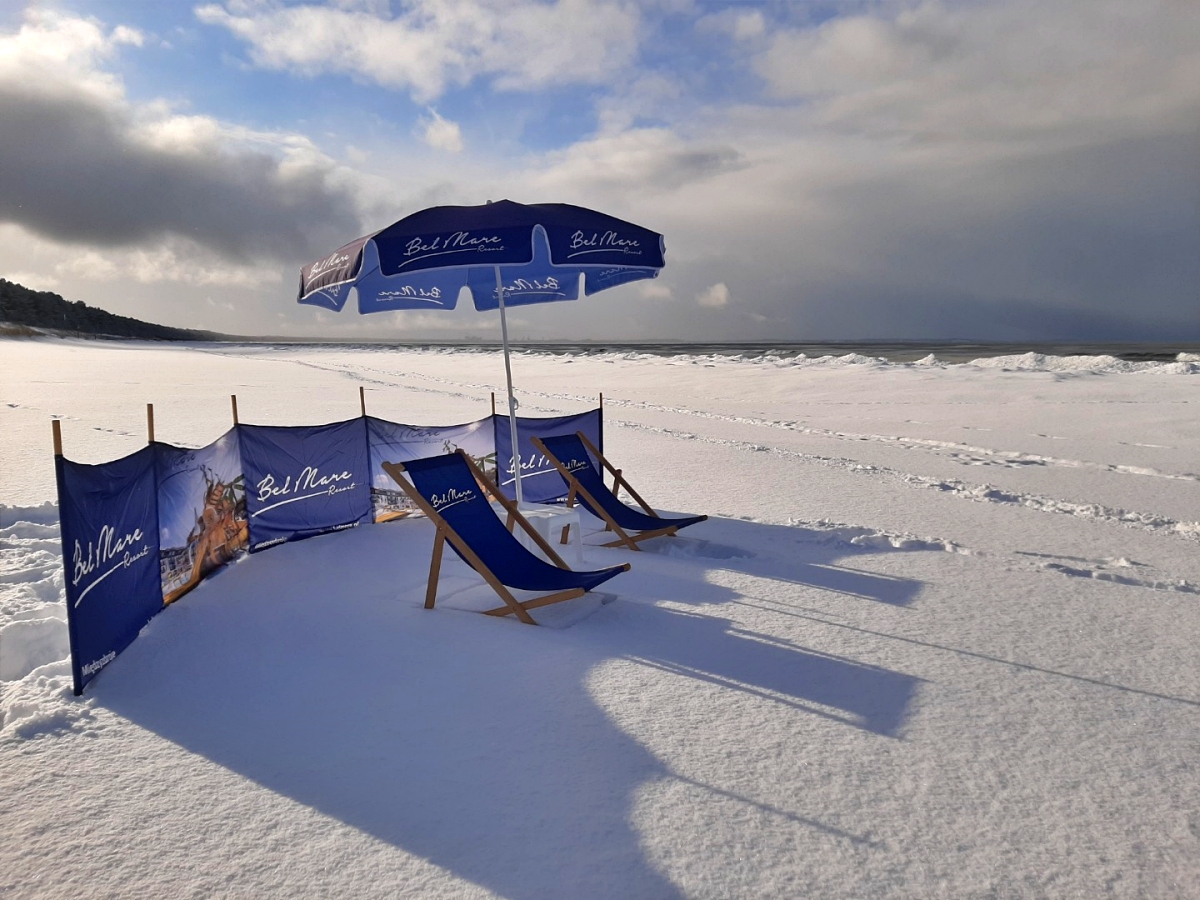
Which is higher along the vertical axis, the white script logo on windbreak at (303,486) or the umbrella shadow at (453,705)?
the white script logo on windbreak at (303,486)

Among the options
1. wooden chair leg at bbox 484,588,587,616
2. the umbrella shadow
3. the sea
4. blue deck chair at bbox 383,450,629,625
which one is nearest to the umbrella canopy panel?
blue deck chair at bbox 383,450,629,625

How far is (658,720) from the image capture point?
148 inches

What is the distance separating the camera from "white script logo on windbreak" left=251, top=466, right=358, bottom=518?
7.17m

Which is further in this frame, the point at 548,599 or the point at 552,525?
the point at 552,525

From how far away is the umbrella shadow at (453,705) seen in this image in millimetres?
2900

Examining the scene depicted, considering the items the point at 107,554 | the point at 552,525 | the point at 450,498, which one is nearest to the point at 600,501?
the point at 552,525

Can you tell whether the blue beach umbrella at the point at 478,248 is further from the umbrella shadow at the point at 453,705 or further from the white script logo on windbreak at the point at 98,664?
the white script logo on windbreak at the point at 98,664

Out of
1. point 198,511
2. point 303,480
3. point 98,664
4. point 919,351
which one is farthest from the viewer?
point 919,351

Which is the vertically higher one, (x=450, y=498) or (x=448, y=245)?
(x=448, y=245)

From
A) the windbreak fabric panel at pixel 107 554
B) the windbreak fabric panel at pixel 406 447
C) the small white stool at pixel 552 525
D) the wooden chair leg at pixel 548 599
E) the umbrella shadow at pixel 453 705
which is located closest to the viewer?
the umbrella shadow at pixel 453 705

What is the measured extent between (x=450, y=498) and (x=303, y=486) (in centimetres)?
248

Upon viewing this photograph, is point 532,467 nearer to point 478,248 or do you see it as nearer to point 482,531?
point 482,531

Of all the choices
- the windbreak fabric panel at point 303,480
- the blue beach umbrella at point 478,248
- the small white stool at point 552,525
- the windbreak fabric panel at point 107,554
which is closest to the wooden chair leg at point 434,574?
the small white stool at point 552,525

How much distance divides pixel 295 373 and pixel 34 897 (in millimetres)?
36645
